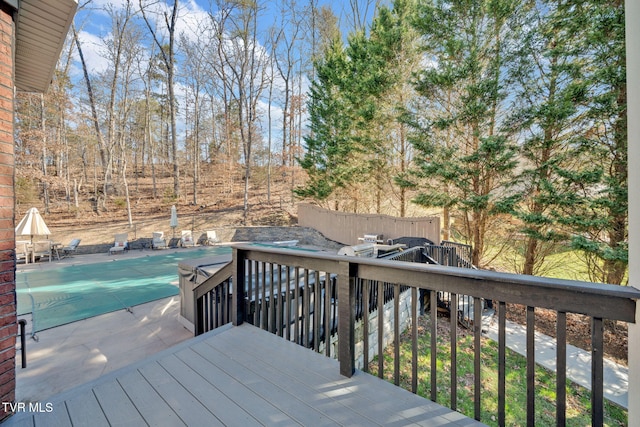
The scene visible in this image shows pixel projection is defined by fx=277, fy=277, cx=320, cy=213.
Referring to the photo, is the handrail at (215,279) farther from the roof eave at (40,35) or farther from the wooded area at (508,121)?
the wooded area at (508,121)

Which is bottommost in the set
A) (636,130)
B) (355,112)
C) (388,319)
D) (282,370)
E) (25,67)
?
(388,319)

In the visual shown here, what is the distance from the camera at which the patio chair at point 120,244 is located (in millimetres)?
12156

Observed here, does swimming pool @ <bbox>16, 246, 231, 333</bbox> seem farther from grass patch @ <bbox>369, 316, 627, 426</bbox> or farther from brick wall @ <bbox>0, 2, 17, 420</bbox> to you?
grass patch @ <bbox>369, 316, 627, 426</bbox>

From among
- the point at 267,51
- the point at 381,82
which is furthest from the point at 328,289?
the point at 267,51

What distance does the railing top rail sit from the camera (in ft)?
4.02

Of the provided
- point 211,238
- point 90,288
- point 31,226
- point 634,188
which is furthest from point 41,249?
point 634,188

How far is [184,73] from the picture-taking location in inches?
761

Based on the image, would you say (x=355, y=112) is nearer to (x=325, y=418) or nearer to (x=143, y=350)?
(x=143, y=350)


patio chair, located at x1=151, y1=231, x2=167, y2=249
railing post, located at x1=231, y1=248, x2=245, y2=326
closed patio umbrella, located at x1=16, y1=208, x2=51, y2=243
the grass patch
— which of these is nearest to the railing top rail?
railing post, located at x1=231, y1=248, x2=245, y2=326

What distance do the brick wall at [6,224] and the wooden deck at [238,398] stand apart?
0.34m

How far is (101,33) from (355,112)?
15.6 meters

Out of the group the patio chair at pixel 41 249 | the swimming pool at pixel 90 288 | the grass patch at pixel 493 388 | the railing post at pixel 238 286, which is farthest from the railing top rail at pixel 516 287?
the patio chair at pixel 41 249

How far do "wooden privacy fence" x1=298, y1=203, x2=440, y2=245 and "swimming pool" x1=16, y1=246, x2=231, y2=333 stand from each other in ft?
24.8

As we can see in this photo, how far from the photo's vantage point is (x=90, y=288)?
758 cm
